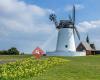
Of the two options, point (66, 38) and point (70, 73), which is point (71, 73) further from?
point (66, 38)

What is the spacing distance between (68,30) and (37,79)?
54552 millimetres

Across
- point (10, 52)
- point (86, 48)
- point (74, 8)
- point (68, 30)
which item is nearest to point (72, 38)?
point (68, 30)

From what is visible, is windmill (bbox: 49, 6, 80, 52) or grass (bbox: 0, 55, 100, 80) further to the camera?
windmill (bbox: 49, 6, 80, 52)

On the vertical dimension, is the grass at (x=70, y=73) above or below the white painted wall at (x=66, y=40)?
below

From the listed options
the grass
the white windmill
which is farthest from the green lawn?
the white windmill

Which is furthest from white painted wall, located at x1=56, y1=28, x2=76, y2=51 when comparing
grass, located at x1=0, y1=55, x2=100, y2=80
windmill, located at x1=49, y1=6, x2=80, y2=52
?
grass, located at x1=0, y1=55, x2=100, y2=80

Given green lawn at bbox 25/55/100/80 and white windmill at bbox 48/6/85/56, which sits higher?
white windmill at bbox 48/6/85/56

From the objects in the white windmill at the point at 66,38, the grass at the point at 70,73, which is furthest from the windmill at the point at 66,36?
the grass at the point at 70,73

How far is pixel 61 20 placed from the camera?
74500 millimetres

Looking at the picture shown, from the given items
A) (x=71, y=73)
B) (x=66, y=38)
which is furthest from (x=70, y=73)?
(x=66, y=38)

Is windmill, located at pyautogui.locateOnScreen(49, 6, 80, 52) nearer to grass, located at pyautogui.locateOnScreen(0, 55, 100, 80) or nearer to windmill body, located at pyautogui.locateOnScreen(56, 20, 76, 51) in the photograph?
windmill body, located at pyautogui.locateOnScreen(56, 20, 76, 51)

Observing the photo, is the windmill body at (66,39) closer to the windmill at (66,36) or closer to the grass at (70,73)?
the windmill at (66,36)

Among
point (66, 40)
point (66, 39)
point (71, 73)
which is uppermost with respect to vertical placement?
point (66, 39)

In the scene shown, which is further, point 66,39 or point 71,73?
point 66,39
